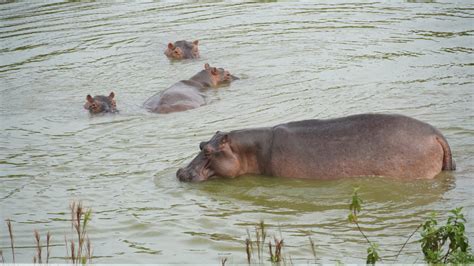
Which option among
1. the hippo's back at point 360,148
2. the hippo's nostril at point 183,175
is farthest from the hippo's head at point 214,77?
the hippo's back at point 360,148

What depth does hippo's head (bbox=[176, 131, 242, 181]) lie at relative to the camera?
840cm

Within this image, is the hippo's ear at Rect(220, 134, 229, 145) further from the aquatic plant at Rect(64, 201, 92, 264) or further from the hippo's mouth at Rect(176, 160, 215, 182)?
the aquatic plant at Rect(64, 201, 92, 264)

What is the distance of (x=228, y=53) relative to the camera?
1553 cm

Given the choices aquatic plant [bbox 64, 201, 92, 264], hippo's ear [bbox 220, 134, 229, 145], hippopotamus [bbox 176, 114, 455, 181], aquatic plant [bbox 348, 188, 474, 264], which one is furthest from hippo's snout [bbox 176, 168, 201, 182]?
aquatic plant [bbox 348, 188, 474, 264]

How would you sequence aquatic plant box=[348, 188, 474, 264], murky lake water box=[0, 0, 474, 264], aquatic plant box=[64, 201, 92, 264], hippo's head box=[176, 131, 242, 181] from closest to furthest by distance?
aquatic plant box=[64, 201, 92, 264]
aquatic plant box=[348, 188, 474, 264]
murky lake water box=[0, 0, 474, 264]
hippo's head box=[176, 131, 242, 181]

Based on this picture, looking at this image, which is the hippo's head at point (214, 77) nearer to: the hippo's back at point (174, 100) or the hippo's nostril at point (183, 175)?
the hippo's back at point (174, 100)

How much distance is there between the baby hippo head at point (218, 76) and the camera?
13.3 m

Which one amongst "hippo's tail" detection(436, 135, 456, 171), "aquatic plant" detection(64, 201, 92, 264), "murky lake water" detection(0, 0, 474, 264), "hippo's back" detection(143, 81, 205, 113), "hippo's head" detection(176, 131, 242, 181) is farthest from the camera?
"hippo's back" detection(143, 81, 205, 113)

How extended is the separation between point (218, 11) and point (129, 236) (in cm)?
1250

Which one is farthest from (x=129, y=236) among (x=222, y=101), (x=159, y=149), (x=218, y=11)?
(x=218, y=11)

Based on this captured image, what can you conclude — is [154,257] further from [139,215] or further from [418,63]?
[418,63]

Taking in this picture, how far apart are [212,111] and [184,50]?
13.6 feet

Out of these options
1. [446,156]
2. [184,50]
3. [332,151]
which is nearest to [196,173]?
[332,151]

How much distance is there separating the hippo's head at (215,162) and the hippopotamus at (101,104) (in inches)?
143
